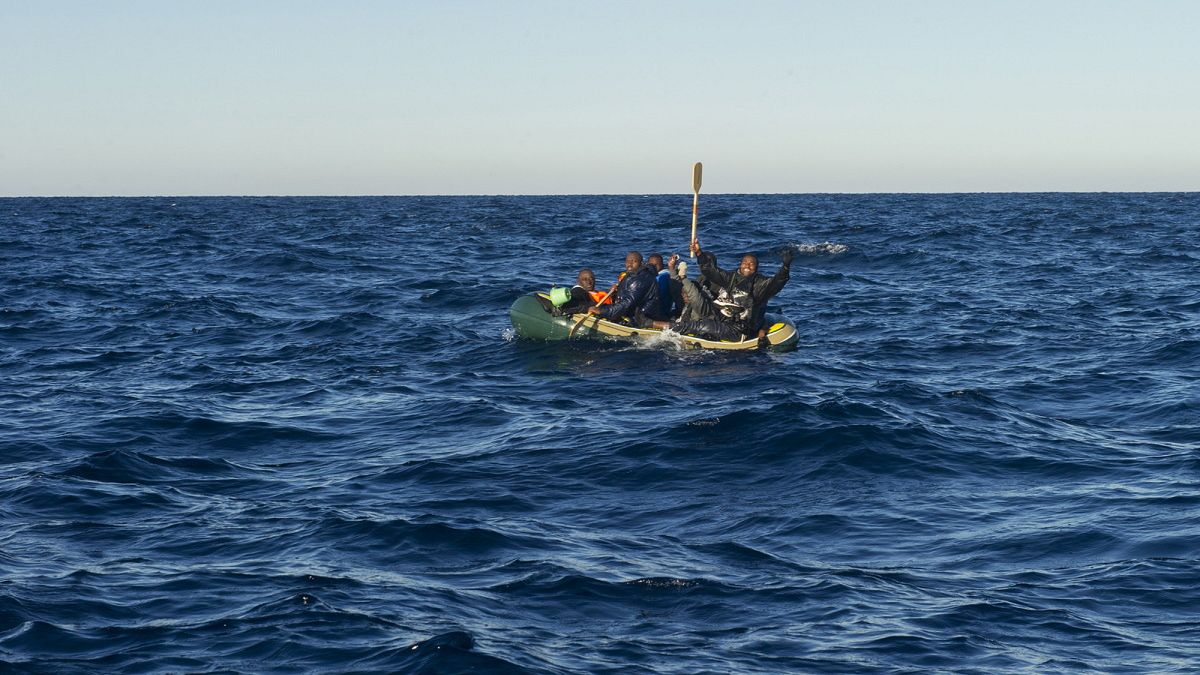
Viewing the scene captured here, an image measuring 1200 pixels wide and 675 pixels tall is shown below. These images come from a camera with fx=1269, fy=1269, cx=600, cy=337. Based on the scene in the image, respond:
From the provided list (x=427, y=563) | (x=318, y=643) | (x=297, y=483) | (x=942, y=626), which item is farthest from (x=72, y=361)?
(x=942, y=626)

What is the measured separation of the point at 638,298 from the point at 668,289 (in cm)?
69

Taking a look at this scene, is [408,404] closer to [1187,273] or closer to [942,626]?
[942,626]

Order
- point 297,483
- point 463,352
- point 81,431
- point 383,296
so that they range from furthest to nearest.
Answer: point 383,296
point 463,352
point 81,431
point 297,483

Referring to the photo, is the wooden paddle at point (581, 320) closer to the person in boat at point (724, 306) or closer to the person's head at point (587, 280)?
the person's head at point (587, 280)

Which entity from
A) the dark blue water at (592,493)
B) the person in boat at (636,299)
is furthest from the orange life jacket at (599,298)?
the dark blue water at (592,493)

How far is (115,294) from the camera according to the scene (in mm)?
30203

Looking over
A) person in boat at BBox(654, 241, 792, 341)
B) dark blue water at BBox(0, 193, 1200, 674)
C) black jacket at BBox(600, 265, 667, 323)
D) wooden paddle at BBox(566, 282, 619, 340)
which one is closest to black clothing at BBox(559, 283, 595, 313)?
wooden paddle at BBox(566, 282, 619, 340)

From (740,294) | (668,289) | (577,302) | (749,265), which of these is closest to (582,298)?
(577,302)

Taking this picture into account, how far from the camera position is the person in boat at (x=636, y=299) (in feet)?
Result: 69.6

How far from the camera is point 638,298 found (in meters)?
21.2

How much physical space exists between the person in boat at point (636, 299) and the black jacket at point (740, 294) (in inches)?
42.9

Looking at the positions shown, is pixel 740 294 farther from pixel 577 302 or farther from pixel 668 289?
pixel 577 302

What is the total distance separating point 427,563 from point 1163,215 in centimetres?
6965

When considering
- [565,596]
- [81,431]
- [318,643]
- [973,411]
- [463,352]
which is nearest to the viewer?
[318,643]
